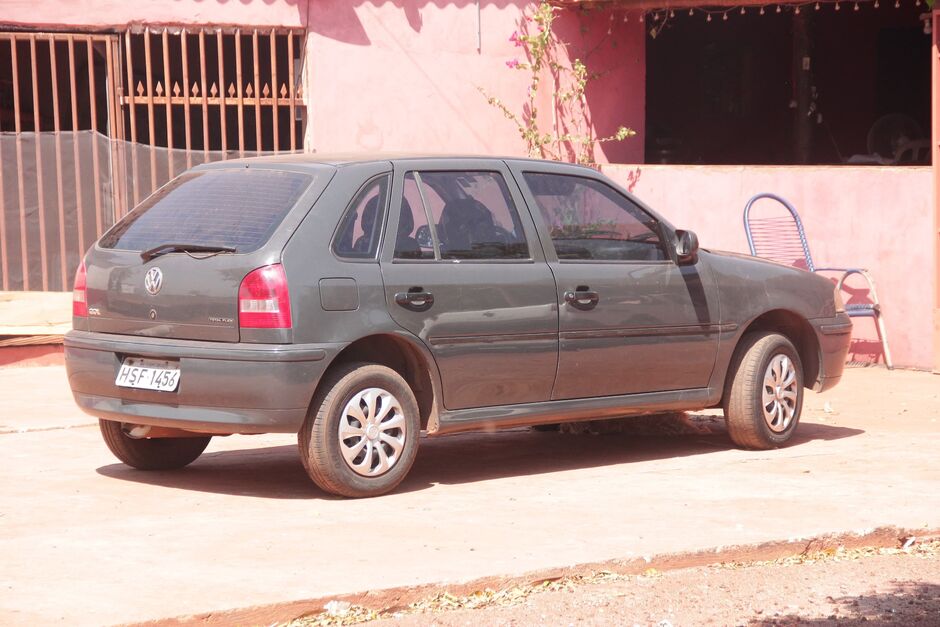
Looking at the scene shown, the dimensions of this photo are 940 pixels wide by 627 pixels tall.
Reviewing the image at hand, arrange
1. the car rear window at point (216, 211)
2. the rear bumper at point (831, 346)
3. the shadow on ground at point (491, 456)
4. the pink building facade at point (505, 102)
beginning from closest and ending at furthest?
the car rear window at point (216, 211) < the shadow on ground at point (491, 456) < the rear bumper at point (831, 346) < the pink building facade at point (505, 102)

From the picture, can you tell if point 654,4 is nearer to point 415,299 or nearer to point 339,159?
point 339,159

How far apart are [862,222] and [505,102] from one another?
10.9 feet

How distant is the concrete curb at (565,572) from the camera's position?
15.8 ft

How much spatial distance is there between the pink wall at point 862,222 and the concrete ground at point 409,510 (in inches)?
99.9

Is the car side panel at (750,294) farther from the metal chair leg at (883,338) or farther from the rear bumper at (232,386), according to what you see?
the metal chair leg at (883,338)

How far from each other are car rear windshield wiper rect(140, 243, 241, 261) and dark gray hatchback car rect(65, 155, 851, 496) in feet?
0.03

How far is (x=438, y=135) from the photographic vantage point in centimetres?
1305

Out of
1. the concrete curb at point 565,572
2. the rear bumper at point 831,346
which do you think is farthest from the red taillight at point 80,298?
the rear bumper at point 831,346

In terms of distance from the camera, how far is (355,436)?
6.71 metres

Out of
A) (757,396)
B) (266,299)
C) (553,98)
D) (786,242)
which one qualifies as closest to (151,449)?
(266,299)

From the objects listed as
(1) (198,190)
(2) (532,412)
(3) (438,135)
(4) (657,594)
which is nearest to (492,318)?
(2) (532,412)

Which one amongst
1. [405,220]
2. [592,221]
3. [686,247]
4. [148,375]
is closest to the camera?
[148,375]

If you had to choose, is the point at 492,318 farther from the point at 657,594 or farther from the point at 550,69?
the point at 550,69

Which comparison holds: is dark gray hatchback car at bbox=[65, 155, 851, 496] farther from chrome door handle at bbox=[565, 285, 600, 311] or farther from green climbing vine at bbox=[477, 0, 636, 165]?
green climbing vine at bbox=[477, 0, 636, 165]
